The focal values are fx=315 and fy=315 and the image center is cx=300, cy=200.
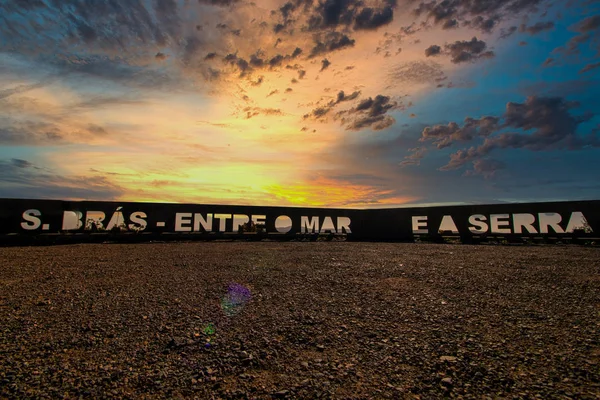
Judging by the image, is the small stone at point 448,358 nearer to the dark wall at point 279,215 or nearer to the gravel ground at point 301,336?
the gravel ground at point 301,336

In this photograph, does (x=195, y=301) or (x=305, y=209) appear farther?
(x=305, y=209)

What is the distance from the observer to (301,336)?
4.69m

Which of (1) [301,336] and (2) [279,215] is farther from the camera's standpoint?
(2) [279,215]

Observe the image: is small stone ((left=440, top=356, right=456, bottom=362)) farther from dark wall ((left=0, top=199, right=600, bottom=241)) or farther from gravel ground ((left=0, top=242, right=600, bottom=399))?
dark wall ((left=0, top=199, right=600, bottom=241))

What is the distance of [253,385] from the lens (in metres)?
3.50

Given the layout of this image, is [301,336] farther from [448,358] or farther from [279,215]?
[279,215]

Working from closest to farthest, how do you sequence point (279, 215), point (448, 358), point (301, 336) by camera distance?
1. point (448, 358)
2. point (301, 336)
3. point (279, 215)

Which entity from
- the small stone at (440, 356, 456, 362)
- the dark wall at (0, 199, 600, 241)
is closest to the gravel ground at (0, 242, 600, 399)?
the small stone at (440, 356, 456, 362)

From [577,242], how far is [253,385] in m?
22.5

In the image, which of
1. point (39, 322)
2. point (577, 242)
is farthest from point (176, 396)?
point (577, 242)

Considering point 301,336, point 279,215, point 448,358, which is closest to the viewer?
point 448,358

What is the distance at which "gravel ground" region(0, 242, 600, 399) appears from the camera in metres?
3.49

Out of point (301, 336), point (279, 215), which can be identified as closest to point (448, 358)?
point (301, 336)

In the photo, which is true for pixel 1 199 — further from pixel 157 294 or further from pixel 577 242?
pixel 577 242
